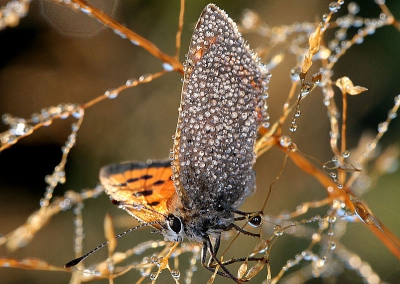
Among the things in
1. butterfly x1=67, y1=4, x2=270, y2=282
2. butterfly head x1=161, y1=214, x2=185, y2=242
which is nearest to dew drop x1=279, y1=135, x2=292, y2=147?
butterfly x1=67, y1=4, x2=270, y2=282

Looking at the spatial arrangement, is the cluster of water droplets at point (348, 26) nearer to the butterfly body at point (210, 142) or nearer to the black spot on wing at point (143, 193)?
the butterfly body at point (210, 142)

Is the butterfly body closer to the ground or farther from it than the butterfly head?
farther from it

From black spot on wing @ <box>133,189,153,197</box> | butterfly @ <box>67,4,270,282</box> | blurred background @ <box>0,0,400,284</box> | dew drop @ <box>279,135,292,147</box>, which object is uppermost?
blurred background @ <box>0,0,400,284</box>

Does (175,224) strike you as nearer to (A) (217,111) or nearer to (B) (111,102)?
(A) (217,111)

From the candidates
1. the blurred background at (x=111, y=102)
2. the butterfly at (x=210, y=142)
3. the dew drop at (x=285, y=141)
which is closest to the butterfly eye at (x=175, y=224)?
the butterfly at (x=210, y=142)

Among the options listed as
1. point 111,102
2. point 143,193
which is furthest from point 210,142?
point 111,102

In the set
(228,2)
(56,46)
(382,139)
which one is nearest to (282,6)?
(228,2)

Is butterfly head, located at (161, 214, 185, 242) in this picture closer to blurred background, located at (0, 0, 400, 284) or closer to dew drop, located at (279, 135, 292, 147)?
dew drop, located at (279, 135, 292, 147)
